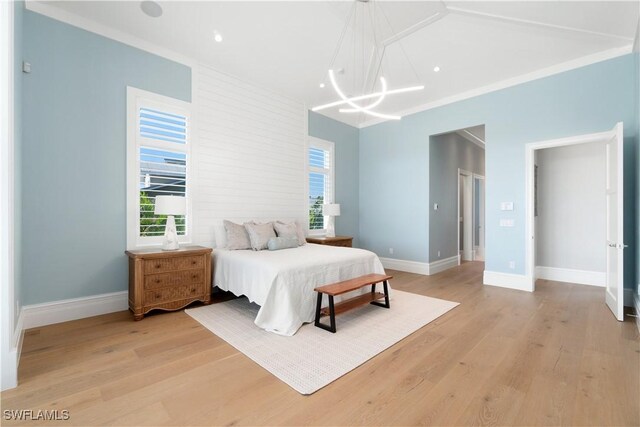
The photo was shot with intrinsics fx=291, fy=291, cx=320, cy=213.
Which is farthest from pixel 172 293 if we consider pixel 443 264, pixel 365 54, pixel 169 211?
pixel 443 264

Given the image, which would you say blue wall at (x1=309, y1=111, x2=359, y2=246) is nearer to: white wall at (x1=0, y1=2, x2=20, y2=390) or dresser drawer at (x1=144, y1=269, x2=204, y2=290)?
dresser drawer at (x1=144, y1=269, x2=204, y2=290)

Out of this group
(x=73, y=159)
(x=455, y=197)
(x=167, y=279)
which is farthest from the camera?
(x=455, y=197)

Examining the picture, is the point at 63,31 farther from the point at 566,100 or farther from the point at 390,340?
the point at 566,100

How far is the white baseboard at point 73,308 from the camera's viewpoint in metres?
2.88

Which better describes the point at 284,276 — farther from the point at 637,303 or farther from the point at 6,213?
the point at 637,303

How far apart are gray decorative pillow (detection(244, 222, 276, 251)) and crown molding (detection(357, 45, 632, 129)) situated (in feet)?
12.1

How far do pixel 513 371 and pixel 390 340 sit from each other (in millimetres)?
924

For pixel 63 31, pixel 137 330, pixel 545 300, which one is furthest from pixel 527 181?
pixel 63 31

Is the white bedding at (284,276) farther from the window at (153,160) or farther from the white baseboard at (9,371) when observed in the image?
the white baseboard at (9,371)

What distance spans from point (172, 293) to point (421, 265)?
4277 millimetres

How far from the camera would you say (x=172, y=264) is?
3330mm

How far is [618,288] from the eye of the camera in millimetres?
3086

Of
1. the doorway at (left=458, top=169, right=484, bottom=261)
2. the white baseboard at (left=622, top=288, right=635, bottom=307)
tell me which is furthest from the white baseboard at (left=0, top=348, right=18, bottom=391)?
the doorway at (left=458, top=169, right=484, bottom=261)

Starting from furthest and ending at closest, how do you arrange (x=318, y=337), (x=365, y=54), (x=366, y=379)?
(x=365, y=54), (x=318, y=337), (x=366, y=379)
